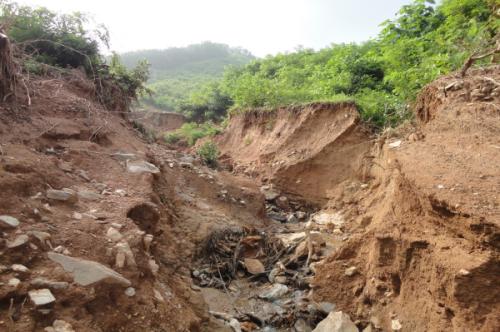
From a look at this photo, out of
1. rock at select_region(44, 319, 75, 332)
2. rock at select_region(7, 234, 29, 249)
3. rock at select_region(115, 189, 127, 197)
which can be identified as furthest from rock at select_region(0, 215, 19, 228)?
rock at select_region(115, 189, 127, 197)

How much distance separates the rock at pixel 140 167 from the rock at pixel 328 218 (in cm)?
300

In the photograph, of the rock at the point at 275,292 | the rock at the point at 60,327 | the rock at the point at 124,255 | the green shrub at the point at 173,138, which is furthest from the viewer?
the green shrub at the point at 173,138

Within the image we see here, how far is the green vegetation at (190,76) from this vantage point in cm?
1569

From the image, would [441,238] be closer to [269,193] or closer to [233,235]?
[233,235]

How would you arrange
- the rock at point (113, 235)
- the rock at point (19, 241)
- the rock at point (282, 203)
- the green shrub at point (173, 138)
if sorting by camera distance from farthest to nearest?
the green shrub at point (173, 138), the rock at point (282, 203), the rock at point (113, 235), the rock at point (19, 241)

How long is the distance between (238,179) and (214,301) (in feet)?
10.7

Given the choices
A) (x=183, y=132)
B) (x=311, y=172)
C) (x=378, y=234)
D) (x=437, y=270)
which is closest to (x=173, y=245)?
(x=378, y=234)

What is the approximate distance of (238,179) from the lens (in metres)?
6.95

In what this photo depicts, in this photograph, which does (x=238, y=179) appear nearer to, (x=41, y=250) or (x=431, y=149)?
(x=431, y=149)

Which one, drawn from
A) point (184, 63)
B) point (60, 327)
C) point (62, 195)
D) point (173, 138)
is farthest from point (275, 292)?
point (184, 63)

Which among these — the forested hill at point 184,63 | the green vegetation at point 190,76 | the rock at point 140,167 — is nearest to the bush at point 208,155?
the rock at point 140,167

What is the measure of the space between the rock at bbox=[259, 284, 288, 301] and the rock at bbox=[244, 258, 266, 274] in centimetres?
41

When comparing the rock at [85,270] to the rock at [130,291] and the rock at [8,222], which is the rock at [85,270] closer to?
the rock at [130,291]

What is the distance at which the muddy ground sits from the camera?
7.62 ft
